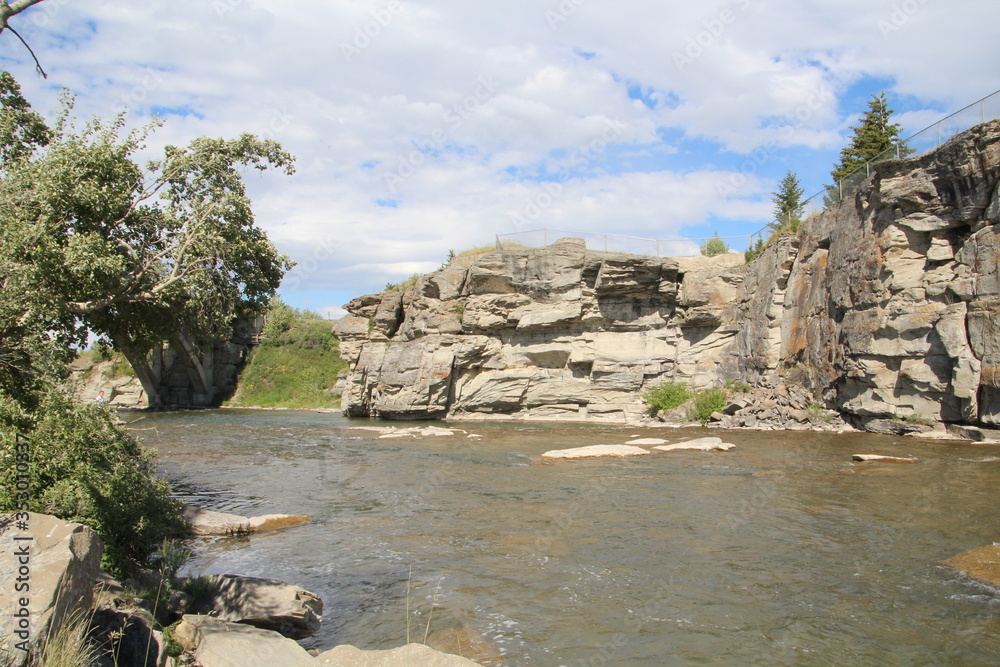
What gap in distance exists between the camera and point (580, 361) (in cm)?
3756

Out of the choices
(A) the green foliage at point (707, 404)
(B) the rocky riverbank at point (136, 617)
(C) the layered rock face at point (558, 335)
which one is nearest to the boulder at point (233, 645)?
(B) the rocky riverbank at point (136, 617)

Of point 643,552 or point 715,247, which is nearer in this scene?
point 643,552

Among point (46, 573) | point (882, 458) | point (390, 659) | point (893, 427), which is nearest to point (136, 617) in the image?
point (46, 573)

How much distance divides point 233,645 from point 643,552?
6.58 m

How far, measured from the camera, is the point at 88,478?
840 centimetres

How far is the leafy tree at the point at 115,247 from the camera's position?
6.03 meters

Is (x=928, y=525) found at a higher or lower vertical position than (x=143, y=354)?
lower

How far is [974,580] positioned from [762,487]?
664 centimetres

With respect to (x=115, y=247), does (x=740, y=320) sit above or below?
above

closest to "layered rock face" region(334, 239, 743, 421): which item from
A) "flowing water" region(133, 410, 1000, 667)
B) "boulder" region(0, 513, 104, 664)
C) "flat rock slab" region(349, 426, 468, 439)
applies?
"flat rock slab" region(349, 426, 468, 439)

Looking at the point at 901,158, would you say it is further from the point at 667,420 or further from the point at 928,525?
the point at 928,525

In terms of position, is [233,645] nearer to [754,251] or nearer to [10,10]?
[10,10]

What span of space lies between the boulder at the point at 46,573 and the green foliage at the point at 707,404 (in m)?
29.2

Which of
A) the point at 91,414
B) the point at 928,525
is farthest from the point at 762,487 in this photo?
the point at 91,414
